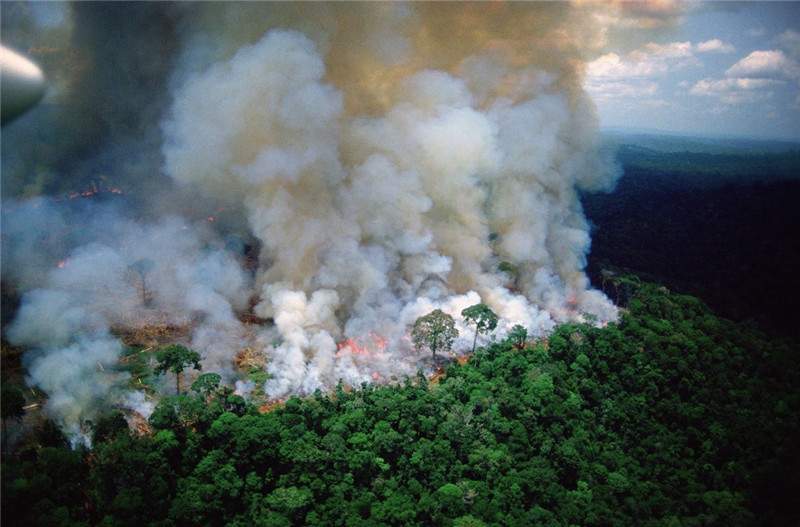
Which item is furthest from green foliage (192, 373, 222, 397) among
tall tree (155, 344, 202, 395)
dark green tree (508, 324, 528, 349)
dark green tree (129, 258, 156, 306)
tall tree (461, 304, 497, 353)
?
dark green tree (508, 324, 528, 349)

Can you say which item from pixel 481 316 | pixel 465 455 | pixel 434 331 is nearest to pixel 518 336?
pixel 481 316

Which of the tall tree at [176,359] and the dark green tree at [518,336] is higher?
the dark green tree at [518,336]

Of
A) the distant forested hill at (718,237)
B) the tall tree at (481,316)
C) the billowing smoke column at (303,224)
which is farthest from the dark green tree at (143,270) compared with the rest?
the distant forested hill at (718,237)

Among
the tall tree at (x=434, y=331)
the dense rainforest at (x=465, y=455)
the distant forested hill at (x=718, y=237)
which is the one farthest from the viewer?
the distant forested hill at (x=718, y=237)

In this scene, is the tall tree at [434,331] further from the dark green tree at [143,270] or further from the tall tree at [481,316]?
the dark green tree at [143,270]

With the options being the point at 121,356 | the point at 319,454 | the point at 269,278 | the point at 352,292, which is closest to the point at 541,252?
the point at 352,292

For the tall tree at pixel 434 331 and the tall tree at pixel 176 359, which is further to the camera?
the tall tree at pixel 434 331
